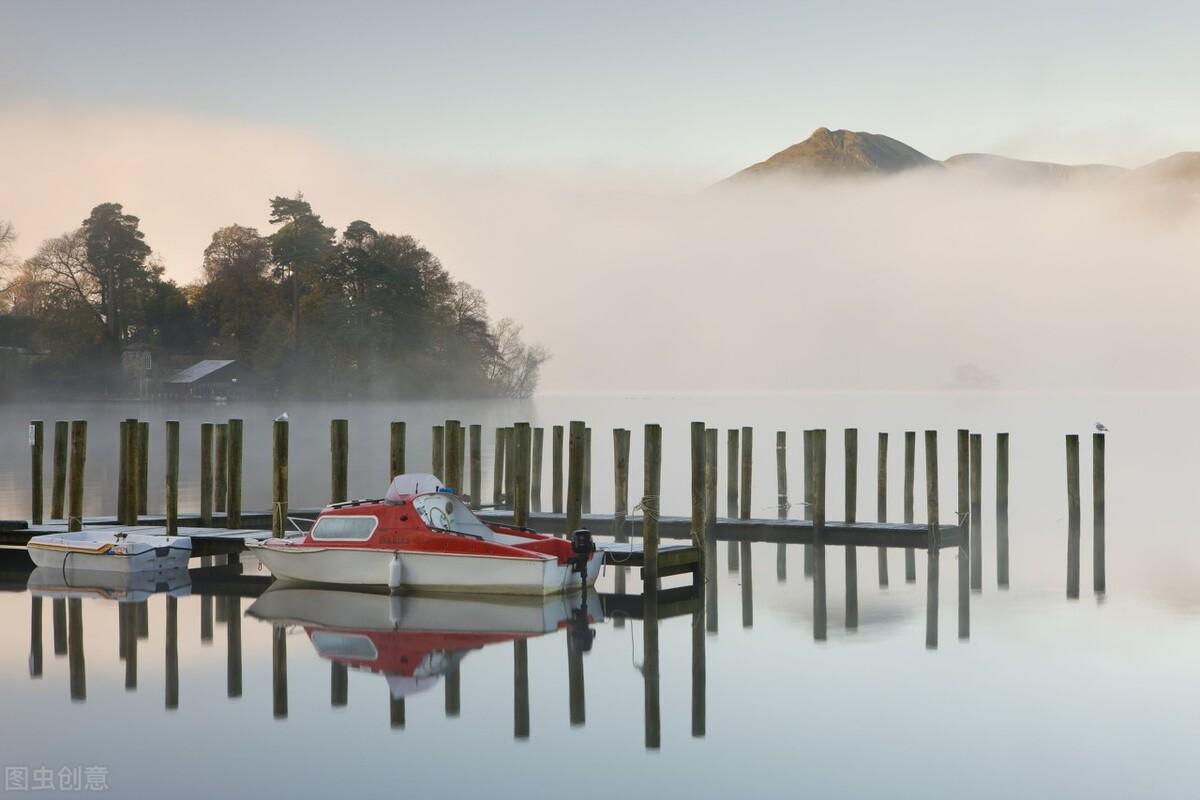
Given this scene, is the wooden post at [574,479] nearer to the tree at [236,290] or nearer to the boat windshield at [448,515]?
the boat windshield at [448,515]

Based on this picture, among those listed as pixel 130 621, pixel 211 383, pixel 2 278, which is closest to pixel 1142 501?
pixel 130 621

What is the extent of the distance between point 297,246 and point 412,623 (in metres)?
109

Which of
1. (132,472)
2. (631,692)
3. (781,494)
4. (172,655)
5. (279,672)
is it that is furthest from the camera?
(781,494)

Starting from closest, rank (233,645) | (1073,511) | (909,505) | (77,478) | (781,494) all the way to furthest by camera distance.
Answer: (233,645) → (77,478) → (1073,511) → (909,505) → (781,494)

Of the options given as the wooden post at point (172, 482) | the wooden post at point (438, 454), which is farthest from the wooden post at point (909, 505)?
the wooden post at point (172, 482)

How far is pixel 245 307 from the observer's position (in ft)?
429

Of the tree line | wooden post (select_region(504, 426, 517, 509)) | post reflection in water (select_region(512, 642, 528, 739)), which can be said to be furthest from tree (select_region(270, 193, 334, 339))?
post reflection in water (select_region(512, 642, 528, 739))

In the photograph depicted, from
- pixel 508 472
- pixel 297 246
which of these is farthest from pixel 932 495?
pixel 297 246

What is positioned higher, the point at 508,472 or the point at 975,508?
the point at 508,472

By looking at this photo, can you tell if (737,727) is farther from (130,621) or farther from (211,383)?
(211,383)

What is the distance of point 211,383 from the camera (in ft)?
420

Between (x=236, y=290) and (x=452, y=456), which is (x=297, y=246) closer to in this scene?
(x=236, y=290)

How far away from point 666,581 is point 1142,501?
2773cm

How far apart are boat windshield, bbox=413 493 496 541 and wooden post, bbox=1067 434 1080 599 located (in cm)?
1223
